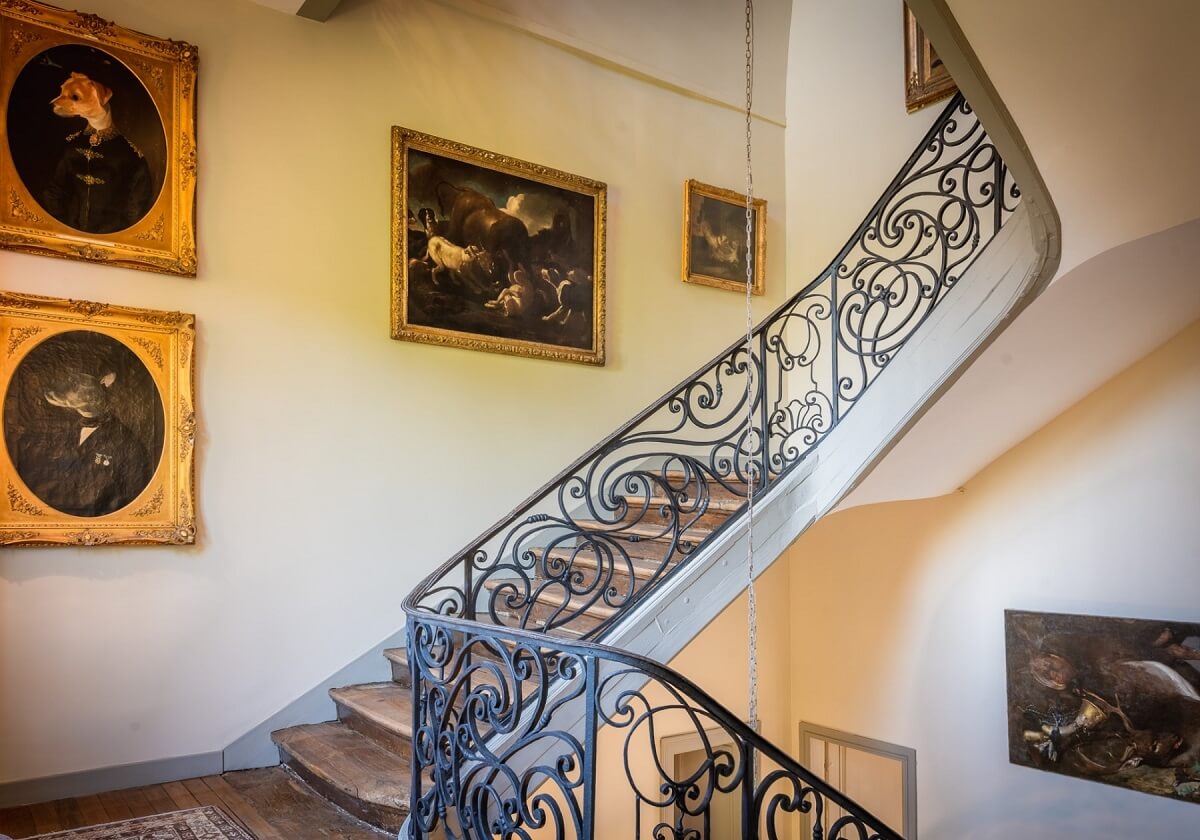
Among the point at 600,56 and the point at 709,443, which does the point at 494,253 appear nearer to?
the point at 600,56

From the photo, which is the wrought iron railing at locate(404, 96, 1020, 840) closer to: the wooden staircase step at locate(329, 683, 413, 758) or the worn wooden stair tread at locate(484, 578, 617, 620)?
the worn wooden stair tread at locate(484, 578, 617, 620)

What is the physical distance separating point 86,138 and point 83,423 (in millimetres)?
1385

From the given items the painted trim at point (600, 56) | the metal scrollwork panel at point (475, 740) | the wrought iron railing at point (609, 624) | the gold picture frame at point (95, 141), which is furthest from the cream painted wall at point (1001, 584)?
the gold picture frame at point (95, 141)

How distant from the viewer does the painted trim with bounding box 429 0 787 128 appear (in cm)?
532

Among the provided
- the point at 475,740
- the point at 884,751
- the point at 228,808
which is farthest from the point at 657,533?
the point at 884,751

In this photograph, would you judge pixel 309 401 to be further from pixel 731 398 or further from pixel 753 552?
pixel 731 398

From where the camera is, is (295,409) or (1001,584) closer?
(295,409)

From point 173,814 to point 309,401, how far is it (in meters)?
2.08

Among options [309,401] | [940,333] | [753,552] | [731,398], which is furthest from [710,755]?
[731,398]

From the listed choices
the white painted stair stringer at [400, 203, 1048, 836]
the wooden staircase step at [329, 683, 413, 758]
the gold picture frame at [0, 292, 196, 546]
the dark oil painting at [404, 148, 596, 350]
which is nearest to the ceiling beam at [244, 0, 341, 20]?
the dark oil painting at [404, 148, 596, 350]

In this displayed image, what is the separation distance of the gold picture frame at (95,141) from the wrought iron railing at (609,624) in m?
2.32

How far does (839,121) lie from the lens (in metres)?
6.65

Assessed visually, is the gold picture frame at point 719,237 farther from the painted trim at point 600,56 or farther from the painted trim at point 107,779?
the painted trim at point 107,779

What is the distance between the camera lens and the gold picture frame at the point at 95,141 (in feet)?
12.7
